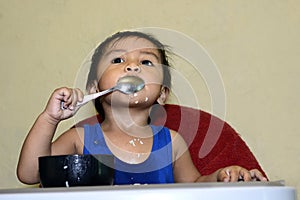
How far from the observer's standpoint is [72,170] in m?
0.58

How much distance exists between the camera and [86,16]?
1.43 m

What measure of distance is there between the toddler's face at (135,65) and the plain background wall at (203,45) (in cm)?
32

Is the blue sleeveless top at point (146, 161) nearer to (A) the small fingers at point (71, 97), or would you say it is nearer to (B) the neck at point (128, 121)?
(B) the neck at point (128, 121)

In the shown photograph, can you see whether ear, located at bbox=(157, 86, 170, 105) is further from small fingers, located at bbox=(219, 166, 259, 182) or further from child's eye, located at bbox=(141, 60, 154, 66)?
small fingers, located at bbox=(219, 166, 259, 182)

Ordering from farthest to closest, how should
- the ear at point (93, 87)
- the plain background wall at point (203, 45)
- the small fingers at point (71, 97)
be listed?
1. the plain background wall at point (203, 45)
2. the ear at point (93, 87)
3. the small fingers at point (71, 97)

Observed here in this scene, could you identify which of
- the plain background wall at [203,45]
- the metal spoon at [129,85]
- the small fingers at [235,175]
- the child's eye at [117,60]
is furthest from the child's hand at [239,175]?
the plain background wall at [203,45]

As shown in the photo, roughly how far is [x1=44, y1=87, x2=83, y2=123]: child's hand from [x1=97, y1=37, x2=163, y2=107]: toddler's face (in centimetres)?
18

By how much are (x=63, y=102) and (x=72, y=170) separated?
0.62ft

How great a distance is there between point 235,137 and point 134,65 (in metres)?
0.29

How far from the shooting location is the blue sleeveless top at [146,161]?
0.94 meters

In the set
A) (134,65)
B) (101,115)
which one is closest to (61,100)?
(134,65)

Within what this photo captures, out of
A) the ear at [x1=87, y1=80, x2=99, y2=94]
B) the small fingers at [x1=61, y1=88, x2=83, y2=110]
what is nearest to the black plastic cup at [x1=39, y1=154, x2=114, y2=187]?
the small fingers at [x1=61, y1=88, x2=83, y2=110]

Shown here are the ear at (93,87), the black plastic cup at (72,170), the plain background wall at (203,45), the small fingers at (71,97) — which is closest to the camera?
the black plastic cup at (72,170)

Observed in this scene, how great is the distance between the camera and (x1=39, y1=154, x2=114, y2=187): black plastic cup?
1.89ft
